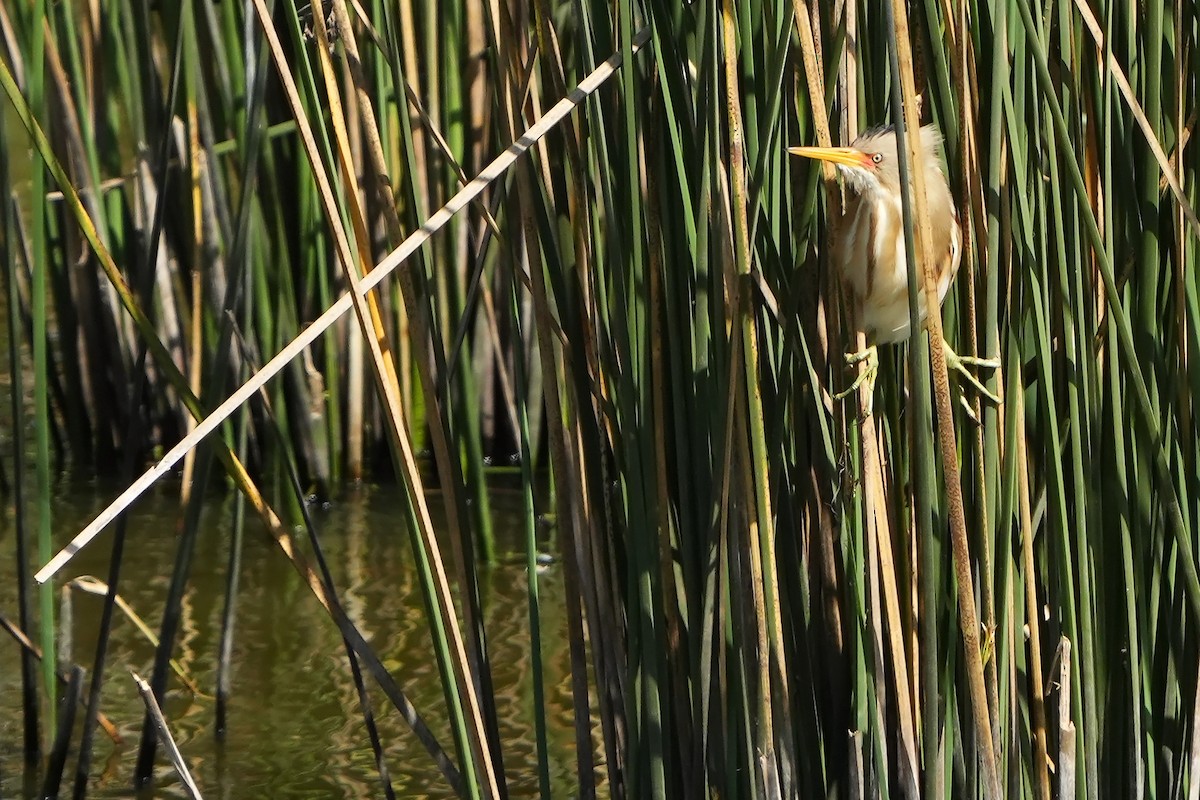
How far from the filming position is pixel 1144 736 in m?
1.59

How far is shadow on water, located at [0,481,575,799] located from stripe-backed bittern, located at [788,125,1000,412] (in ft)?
3.68

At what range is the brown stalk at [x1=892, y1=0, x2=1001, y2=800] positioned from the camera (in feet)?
3.90

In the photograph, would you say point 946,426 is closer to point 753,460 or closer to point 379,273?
point 753,460

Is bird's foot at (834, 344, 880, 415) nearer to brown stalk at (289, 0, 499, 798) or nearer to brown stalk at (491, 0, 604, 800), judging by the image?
brown stalk at (491, 0, 604, 800)

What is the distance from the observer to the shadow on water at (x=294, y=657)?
2.40m

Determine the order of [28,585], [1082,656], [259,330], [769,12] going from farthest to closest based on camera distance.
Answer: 1. [259,330]
2. [28,585]
3. [1082,656]
4. [769,12]

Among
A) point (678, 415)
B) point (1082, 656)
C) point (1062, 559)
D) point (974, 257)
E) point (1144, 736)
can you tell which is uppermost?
point (974, 257)

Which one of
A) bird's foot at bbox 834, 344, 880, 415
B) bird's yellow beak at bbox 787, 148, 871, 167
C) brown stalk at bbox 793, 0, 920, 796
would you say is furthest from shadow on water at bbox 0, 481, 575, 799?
bird's yellow beak at bbox 787, 148, 871, 167

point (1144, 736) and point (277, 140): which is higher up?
point (277, 140)

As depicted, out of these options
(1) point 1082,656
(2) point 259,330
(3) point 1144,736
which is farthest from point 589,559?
(2) point 259,330

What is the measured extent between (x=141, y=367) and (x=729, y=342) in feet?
3.24

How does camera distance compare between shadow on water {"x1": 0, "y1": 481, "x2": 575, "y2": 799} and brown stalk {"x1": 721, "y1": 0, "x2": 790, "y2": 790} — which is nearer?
brown stalk {"x1": 721, "y1": 0, "x2": 790, "y2": 790}

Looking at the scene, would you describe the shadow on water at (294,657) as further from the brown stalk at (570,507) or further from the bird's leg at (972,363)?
the bird's leg at (972,363)

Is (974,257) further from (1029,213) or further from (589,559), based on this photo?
(589,559)
